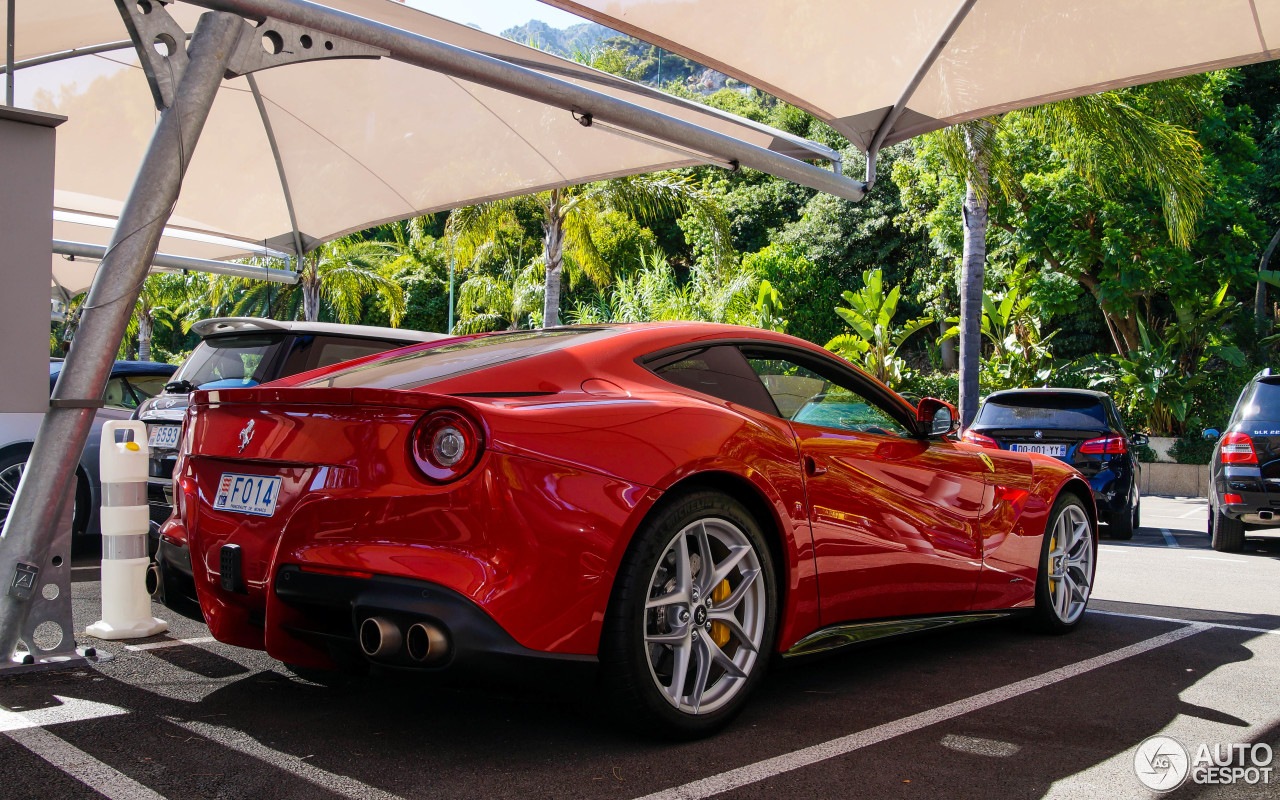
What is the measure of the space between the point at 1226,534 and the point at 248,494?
30.0ft

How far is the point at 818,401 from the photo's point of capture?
13.0 ft

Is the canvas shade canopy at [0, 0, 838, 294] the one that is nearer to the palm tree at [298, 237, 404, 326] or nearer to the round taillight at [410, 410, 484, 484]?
the round taillight at [410, 410, 484, 484]

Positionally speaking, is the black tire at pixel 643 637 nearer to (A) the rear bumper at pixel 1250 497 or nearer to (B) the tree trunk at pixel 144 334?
(A) the rear bumper at pixel 1250 497

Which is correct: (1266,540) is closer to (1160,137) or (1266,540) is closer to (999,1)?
(1160,137)

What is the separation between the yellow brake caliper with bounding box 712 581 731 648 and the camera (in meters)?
3.33

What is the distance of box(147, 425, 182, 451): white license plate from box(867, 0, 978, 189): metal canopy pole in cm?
569

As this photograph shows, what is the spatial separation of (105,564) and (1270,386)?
29.7 ft

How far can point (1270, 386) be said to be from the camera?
8789 millimetres

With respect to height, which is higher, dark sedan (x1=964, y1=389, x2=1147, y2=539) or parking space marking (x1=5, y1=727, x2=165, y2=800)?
dark sedan (x1=964, y1=389, x2=1147, y2=539)

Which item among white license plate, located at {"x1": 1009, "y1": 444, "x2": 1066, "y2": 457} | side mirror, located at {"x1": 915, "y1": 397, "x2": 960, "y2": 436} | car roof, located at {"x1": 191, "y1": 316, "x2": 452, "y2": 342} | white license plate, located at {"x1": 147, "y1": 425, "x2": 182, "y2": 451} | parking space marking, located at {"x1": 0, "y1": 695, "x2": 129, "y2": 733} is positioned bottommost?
parking space marking, located at {"x1": 0, "y1": 695, "x2": 129, "y2": 733}

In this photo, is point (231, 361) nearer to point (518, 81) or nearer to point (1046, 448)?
point (518, 81)

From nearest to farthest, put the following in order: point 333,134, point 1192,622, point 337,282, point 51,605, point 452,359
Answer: point 452,359
point 51,605
point 1192,622
point 333,134
point 337,282

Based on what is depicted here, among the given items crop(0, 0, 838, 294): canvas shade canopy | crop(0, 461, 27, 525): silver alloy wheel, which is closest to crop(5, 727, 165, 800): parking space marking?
crop(0, 461, 27, 525): silver alloy wheel

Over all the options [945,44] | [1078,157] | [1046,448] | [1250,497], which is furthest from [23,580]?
[1078,157]
